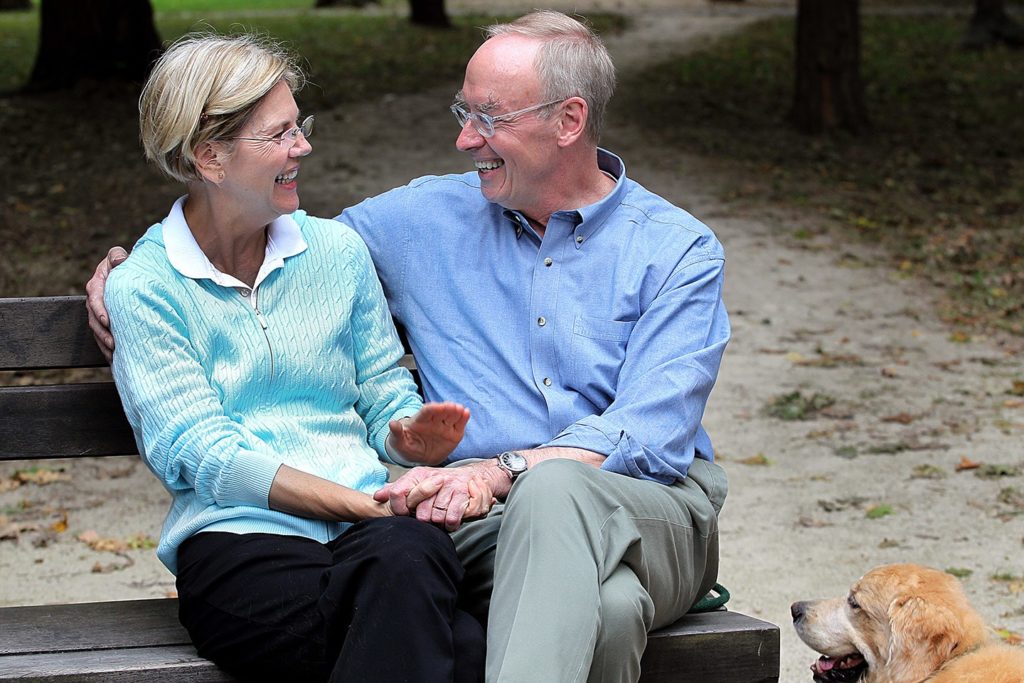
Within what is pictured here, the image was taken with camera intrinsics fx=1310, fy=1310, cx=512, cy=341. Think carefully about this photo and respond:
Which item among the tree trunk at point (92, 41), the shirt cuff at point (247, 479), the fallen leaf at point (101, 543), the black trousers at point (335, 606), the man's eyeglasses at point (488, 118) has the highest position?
the man's eyeglasses at point (488, 118)

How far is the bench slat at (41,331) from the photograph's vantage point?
3447 millimetres

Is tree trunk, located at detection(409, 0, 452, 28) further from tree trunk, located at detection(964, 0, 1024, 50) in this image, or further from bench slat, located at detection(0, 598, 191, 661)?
bench slat, located at detection(0, 598, 191, 661)

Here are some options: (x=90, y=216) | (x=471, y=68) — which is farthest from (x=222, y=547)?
(x=90, y=216)

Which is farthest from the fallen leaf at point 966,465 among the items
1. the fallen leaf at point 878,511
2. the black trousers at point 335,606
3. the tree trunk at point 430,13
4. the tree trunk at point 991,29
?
the tree trunk at point 430,13

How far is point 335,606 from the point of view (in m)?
2.75

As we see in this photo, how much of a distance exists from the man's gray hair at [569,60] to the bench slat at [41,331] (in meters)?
1.38

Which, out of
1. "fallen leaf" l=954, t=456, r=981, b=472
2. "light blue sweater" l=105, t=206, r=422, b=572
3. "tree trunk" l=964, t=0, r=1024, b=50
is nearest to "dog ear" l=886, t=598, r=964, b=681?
"light blue sweater" l=105, t=206, r=422, b=572

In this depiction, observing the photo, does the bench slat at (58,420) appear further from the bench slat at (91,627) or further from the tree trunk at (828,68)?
the tree trunk at (828,68)

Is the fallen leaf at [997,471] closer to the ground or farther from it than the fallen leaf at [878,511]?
closer to the ground

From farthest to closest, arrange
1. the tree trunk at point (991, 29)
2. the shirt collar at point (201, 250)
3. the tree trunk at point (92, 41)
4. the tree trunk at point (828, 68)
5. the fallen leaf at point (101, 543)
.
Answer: the tree trunk at point (991, 29)
the tree trunk at point (92, 41)
the tree trunk at point (828, 68)
the fallen leaf at point (101, 543)
the shirt collar at point (201, 250)

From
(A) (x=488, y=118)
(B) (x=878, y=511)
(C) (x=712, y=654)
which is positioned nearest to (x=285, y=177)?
(A) (x=488, y=118)

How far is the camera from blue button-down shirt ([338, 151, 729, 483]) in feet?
10.9

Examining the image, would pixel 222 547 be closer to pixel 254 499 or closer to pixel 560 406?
pixel 254 499

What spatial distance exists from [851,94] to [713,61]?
5209 mm
